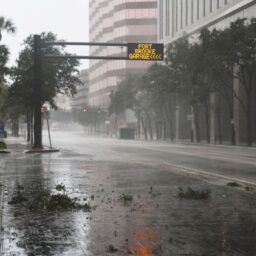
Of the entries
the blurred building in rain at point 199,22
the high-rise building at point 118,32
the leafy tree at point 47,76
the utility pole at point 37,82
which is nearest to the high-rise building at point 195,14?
the blurred building in rain at point 199,22

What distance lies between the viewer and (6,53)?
3612 centimetres

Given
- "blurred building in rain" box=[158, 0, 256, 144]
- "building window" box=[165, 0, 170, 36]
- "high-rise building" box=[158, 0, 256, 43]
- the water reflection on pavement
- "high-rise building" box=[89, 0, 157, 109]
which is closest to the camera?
the water reflection on pavement

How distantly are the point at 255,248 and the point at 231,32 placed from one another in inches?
1743

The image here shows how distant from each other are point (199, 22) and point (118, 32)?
7033cm

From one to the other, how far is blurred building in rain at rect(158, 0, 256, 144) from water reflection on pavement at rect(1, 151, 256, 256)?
147 feet

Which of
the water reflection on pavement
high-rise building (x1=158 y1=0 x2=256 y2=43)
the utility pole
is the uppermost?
high-rise building (x1=158 y1=0 x2=256 y2=43)

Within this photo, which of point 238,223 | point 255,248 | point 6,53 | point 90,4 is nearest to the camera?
point 255,248

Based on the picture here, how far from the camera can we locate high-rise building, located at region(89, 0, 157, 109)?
140500 mm

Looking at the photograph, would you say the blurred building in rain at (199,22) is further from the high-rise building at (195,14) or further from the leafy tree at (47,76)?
the leafy tree at (47,76)

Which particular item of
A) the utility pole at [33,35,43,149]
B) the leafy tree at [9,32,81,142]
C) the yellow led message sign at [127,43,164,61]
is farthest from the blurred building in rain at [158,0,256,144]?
the utility pole at [33,35,43,149]

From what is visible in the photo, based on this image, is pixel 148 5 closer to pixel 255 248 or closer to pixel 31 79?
pixel 31 79

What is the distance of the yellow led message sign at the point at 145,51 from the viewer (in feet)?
120

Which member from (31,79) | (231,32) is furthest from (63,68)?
(231,32)

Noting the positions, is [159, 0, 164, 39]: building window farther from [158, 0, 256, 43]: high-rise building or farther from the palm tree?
the palm tree
